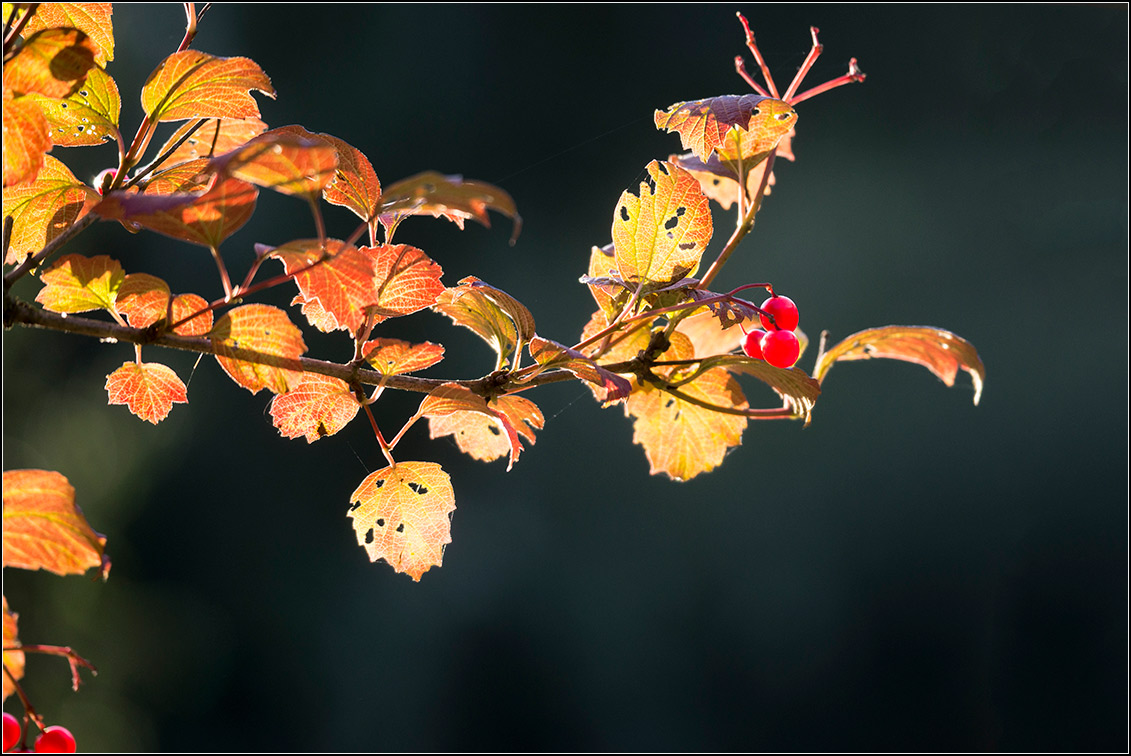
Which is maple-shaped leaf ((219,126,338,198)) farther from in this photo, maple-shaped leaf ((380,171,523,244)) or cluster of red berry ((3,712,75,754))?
cluster of red berry ((3,712,75,754))

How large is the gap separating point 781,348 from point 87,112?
0.26 m

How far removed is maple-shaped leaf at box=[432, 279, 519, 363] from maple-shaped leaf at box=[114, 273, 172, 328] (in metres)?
0.09

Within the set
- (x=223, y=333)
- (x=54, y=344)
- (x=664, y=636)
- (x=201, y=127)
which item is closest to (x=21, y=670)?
(x=223, y=333)

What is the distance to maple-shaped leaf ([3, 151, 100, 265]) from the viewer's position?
271 mm

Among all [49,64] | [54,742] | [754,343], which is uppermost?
[49,64]

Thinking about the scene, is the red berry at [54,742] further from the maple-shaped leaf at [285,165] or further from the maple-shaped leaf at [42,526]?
the maple-shaped leaf at [285,165]

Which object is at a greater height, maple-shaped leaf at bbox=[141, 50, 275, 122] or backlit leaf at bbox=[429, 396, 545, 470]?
maple-shaped leaf at bbox=[141, 50, 275, 122]

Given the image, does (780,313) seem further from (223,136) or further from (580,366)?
(223,136)

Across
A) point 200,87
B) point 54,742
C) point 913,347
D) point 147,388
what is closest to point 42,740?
point 54,742

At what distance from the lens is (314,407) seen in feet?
0.97

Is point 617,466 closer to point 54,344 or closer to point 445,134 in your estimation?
point 445,134

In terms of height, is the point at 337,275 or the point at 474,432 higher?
the point at 337,275

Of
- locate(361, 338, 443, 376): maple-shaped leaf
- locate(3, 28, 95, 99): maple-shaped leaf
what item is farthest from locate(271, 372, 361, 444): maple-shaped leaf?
locate(3, 28, 95, 99): maple-shaped leaf

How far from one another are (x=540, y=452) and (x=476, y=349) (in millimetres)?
290
